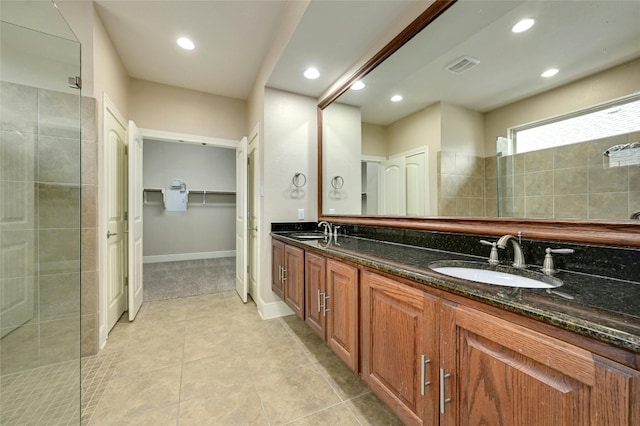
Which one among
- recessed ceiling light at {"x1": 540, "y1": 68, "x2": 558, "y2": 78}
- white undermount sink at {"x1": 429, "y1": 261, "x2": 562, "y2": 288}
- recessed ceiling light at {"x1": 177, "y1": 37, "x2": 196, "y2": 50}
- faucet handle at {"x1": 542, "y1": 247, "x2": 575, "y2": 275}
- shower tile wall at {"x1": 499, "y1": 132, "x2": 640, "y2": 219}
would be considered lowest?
white undermount sink at {"x1": 429, "y1": 261, "x2": 562, "y2": 288}

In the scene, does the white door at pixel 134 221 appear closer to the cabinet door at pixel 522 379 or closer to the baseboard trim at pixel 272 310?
the baseboard trim at pixel 272 310

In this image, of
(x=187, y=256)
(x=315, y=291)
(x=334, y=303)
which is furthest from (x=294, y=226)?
(x=187, y=256)

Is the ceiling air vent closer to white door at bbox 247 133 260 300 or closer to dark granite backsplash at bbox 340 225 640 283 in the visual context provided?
dark granite backsplash at bbox 340 225 640 283

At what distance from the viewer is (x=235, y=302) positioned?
303 centimetres

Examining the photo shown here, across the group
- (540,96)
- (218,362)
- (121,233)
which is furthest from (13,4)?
(540,96)

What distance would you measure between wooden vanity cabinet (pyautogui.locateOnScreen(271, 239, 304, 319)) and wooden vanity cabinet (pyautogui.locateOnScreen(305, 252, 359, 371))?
0.10 meters

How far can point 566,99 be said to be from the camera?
1.05 m

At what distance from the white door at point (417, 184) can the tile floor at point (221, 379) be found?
3.88 feet

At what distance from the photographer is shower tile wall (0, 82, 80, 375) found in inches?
65.2

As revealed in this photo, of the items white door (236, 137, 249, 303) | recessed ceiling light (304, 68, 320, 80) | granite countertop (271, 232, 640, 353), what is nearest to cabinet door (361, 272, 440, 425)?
granite countertop (271, 232, 640, 353)

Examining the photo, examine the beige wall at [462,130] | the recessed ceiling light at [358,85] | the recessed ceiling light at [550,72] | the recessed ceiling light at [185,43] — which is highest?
the recessed ceiling light at [185,43]

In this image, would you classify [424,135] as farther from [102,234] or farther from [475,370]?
[102,234]

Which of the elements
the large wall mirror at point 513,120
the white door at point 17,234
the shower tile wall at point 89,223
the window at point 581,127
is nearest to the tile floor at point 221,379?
the shower tile wall at point 89,223

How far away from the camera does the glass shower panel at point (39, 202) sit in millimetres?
1629
